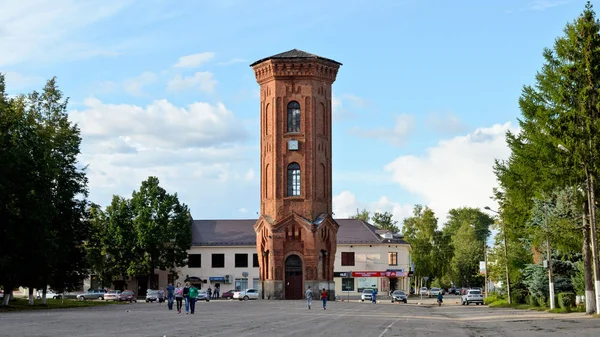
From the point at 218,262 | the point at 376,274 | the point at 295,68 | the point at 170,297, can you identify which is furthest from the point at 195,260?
the point at 170,297

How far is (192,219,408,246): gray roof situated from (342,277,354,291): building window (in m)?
4.68

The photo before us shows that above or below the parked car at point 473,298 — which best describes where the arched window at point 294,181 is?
above

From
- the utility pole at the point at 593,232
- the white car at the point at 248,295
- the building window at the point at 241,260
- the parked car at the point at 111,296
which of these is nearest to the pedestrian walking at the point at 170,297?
the utility pole at the point at 593,232

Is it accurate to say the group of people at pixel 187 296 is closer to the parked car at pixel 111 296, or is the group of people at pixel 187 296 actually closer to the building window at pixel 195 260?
the parked car at pixel 111 296

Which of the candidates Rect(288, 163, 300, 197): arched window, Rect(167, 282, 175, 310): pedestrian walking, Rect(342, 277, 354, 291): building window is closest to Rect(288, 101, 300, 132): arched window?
Rect(288, 163, 300, 197): arched window

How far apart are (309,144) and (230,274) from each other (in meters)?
31.1

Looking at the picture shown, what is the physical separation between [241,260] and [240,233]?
15.0 ft

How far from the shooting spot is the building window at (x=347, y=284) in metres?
94.1

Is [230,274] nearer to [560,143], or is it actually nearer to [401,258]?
[401,258]

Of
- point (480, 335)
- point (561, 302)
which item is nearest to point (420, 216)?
point (561, 302)

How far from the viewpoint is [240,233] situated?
98312mm

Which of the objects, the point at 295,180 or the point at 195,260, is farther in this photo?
the point at 195,260

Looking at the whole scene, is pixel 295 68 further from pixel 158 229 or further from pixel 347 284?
pixel 347 284

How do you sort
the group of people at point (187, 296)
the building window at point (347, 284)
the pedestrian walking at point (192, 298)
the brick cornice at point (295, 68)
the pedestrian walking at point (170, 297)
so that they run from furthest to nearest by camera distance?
1. the building window at point (347, 284)
2. the brick cornice at point (295, 68)
3. the pedestrian walking at point (170, 297)
4. the group of people at point (187, 296)
5. the pedestrian walking at point (192, 298)
